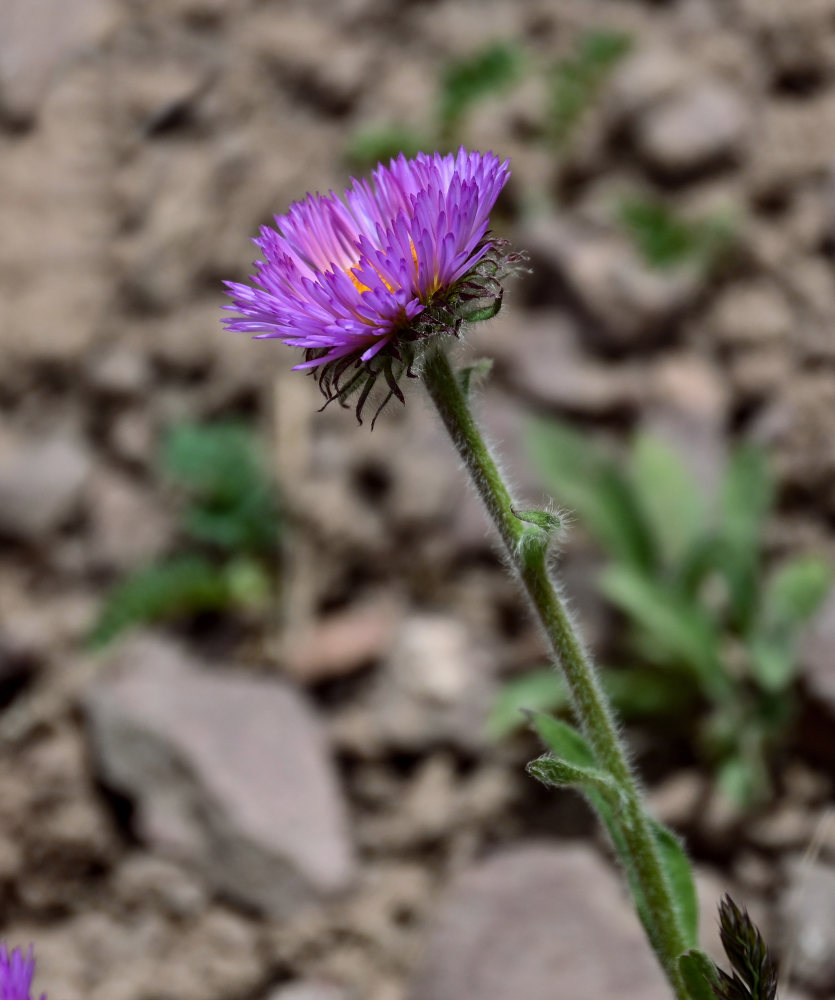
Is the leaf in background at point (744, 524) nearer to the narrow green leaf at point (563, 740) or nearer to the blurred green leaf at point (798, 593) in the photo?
the blurred green leaf at point (798, 593)

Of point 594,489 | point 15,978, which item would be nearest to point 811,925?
point 594,489

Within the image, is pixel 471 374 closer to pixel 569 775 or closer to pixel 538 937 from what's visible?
pixel 569 775

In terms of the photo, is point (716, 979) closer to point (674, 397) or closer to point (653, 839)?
point (653, 839)

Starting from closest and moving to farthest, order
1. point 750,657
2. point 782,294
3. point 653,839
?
point 653,839 < point 750,657 < point 782,294

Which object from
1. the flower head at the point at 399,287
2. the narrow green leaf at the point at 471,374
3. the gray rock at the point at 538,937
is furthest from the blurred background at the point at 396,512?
the flower head at the point at 399,287

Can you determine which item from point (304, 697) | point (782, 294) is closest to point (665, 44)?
point (782, 294)

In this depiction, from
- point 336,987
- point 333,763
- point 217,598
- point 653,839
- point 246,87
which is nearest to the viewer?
point 653,839
